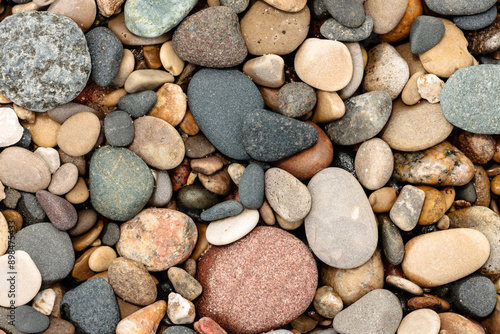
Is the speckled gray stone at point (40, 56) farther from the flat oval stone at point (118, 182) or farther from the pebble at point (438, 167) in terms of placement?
the pebble at point (438, 167)

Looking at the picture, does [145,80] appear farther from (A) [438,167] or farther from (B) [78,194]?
(A) [438,167]

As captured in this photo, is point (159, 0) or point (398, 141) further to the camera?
point (398, 141)

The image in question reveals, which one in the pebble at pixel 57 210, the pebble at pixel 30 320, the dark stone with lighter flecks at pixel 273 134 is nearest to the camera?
the pebble at pixel 30 320

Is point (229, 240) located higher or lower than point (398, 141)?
lower

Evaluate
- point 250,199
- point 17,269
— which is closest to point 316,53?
point 250,199

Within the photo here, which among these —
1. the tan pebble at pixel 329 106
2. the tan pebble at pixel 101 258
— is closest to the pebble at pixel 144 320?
the tan pebble at pixel 101 258

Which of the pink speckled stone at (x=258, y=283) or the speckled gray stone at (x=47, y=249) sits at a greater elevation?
the speckled gray stone at (x=47, y=249)

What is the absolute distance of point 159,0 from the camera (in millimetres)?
2457

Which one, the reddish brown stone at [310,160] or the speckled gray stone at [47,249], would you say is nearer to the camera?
the speckled gray stone at [47,249]

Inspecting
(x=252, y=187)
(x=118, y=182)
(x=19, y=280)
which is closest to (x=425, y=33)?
(x=252, y=187)

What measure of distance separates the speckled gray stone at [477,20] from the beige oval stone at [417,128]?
1.77 ft

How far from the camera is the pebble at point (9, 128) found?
2.41m

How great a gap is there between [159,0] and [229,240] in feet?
4.91

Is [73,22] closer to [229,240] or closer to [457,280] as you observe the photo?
[229,240]
